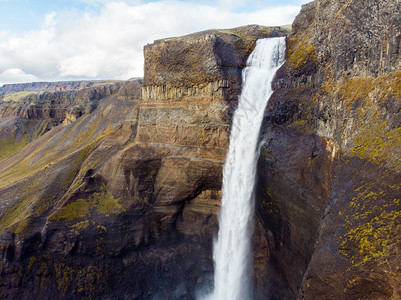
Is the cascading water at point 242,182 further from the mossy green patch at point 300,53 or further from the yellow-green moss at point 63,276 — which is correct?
the yellow-green moss at point 63,276

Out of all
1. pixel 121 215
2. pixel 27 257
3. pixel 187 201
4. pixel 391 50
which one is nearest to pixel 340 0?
pixel 391 50

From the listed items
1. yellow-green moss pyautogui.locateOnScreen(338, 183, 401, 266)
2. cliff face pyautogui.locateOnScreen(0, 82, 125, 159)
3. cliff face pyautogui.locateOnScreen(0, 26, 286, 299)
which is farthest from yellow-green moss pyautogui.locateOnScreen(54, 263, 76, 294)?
cliff face pyautogui.locateOnScreen(0, 82, 125, 159)

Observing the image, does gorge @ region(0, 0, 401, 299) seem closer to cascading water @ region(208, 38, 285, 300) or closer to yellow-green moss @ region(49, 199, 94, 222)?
yellow-green moss @ region(49, 199, 94, 222)

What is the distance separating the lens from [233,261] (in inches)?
796

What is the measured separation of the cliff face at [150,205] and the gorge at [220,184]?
0.11 meters

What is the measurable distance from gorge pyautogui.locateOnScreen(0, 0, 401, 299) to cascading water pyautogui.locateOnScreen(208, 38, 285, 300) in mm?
823

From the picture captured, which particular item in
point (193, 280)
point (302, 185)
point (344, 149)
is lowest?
point (193, 280)

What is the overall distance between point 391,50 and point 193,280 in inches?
872

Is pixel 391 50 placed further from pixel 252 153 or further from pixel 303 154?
pixel 252 153

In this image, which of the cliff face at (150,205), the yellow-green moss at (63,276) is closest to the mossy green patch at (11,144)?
the cliff face at (150,205)

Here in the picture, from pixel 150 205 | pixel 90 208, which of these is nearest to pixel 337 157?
pixel 150 205

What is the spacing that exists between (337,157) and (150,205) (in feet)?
58.1

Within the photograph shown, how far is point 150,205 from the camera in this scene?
25.2m

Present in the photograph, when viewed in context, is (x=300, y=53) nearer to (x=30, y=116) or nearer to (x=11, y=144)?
(x=11, y=144)
